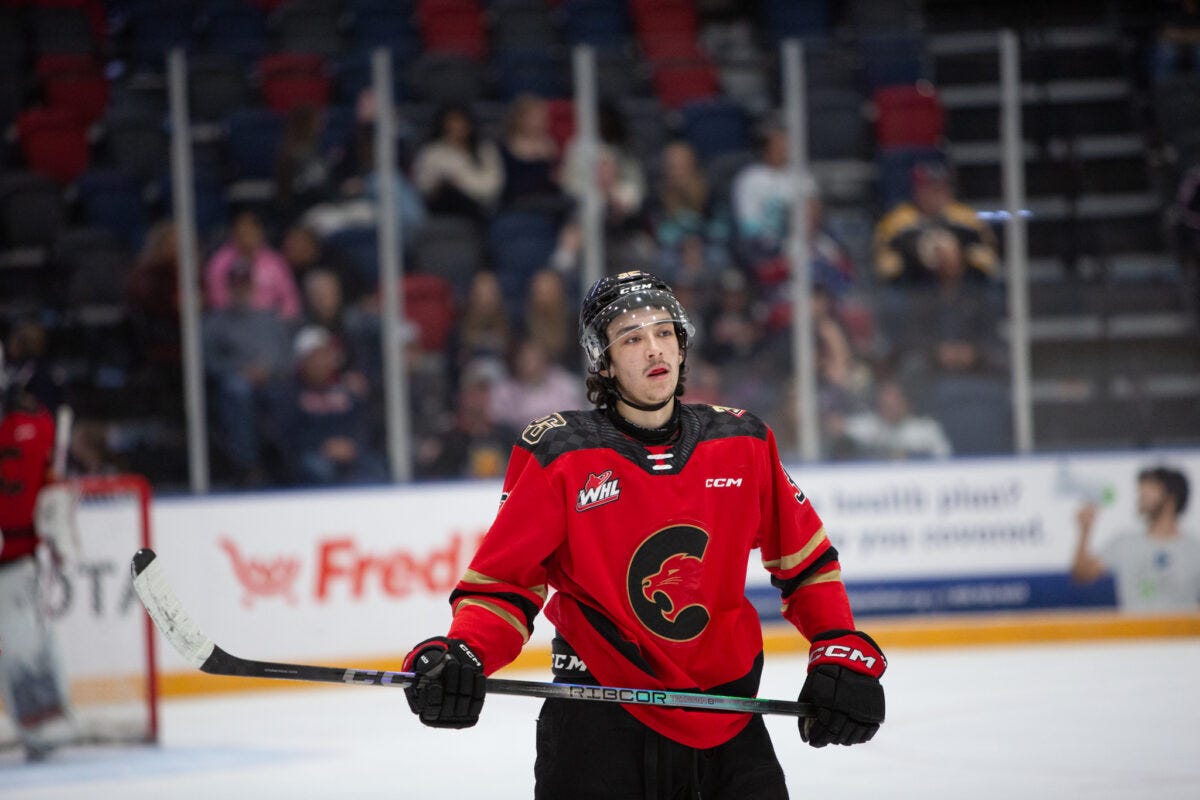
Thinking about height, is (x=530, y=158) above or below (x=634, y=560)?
above

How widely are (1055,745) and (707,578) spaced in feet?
9.82

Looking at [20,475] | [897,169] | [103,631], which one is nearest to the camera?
[20,475]

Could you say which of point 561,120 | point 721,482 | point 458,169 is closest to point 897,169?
point 561,120

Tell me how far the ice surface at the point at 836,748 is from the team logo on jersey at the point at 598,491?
2.28 meters

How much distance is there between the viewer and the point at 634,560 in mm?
2514

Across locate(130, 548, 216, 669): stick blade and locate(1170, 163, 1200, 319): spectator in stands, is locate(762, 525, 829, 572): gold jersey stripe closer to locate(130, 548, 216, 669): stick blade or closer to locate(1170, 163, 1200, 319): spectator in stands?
locate(130, 548, 216, 669): stick blade

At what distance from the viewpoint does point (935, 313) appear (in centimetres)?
727

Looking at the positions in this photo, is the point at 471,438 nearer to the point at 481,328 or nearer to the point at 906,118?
the point at 481,328

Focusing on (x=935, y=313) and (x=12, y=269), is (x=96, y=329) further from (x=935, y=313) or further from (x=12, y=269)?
(x=935, y=313)

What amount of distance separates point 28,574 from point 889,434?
12.0 feet

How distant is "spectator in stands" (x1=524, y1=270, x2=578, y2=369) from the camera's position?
7105 mm

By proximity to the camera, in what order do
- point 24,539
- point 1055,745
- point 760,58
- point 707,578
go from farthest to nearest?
point 760,58, point 24,539, point 1055,745, point 707,578

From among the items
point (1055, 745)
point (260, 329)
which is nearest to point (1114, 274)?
point (1055, 745)

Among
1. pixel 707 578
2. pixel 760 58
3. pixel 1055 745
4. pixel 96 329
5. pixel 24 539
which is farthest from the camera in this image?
pixel 760 58
